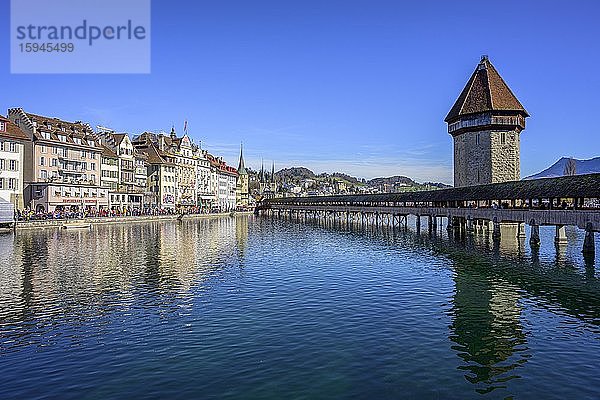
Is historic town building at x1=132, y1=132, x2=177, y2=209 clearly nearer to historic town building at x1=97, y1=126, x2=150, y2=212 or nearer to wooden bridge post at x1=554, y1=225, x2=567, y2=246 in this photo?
historic town building at x1=97, y1=126, x2=150, y2=212

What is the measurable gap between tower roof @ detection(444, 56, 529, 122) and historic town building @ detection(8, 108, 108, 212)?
58.1m

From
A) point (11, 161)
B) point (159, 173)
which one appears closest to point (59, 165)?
point (11, 161)

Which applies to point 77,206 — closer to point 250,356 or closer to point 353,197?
point 353,197

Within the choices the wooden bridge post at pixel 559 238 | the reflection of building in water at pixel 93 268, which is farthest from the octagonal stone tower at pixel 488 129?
the reflection of building in water at pixel 93 268

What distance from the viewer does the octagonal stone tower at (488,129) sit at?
231 feet

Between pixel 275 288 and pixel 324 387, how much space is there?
512 inches

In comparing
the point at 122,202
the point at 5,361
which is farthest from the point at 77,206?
the point at 5,361

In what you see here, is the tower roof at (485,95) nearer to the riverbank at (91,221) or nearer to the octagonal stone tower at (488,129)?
the octagonal stone tower at (488,129)

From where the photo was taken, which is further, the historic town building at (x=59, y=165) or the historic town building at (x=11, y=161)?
the historic town building at (x=59, y=165)

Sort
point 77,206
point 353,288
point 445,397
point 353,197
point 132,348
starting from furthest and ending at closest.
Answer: point 353,197 < point 77,206 < point 353,288 < point 132,348 < point 445,397

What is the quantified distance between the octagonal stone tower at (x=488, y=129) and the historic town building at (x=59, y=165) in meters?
58.2

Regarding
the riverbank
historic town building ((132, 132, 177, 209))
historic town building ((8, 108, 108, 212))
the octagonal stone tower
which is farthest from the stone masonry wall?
historic town building ((132, 132, 177, 209))

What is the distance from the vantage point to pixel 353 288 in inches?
979

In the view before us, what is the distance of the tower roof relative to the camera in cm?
7125
